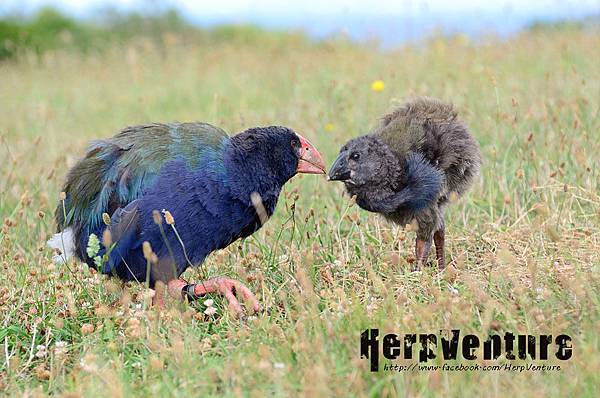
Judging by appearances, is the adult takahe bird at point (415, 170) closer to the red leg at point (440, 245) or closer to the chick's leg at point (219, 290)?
the red leg at point (440, 245)

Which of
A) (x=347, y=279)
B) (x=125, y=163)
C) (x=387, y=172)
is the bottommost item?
(x=347, y=279)

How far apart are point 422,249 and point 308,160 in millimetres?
710

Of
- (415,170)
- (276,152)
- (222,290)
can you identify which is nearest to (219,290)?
(222,290)

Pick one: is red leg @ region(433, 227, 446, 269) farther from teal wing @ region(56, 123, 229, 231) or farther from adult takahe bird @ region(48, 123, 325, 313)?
teal wing @ region(56, 123, 229, 231)

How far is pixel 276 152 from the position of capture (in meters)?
3.92

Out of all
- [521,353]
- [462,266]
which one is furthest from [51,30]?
[521,353]

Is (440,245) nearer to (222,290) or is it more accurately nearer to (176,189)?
(222,290)

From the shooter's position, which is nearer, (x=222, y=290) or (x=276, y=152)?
(x=222, y=290)

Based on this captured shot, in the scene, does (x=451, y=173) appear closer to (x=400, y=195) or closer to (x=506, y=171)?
(x=400, y=195)

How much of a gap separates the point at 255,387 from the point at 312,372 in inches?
12.7

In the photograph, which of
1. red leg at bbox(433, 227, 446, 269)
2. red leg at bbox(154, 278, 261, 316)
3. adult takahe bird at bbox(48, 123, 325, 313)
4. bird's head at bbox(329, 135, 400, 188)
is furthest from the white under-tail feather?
red leg at bbox(433, 227, 446, 269)

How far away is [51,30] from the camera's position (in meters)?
14.3

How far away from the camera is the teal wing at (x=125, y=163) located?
3.78m

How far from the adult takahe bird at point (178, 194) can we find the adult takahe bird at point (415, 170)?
0.20 meters
